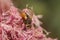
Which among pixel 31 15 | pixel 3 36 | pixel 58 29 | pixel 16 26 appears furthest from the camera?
pixel 58 29

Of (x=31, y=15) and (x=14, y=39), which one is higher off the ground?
(x=31, y=15)

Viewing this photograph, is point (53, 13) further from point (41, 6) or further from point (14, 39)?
point (14, 39)

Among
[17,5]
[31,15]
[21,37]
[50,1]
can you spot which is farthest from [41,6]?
[21,37]

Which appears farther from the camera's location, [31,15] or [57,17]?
[57,17]

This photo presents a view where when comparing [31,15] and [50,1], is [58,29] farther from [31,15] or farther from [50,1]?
[31,15]

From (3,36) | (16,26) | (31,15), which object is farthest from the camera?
(31,15)

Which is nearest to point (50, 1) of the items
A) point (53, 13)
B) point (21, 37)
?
point (53, 13)

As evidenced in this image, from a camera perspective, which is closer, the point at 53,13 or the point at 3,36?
the point at 3,36

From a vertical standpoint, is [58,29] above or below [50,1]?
below

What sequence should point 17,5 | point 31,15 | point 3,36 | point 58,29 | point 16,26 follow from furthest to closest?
point 58,29 < point 17,5 < point 31,15 < point 16,26 < point 3,36
